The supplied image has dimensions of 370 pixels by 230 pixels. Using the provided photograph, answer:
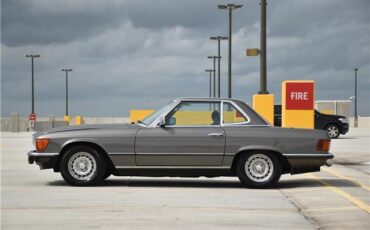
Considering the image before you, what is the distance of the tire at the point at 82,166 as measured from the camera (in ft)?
36.9

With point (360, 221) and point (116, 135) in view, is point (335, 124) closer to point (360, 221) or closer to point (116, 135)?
point (116, 135)

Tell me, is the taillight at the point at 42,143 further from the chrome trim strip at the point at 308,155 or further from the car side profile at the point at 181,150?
the chrome trim strip at the point at 308,155

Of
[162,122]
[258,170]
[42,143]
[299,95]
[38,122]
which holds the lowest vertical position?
[38,122]

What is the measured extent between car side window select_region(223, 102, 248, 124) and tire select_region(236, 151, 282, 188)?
2.00 ft

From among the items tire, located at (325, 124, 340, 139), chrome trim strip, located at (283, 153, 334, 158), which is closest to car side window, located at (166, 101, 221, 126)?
chrome trim strip, located at (283, 153, 334, 158)

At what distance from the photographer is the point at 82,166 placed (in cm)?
1131

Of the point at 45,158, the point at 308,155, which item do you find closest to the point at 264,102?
the point at 308,155

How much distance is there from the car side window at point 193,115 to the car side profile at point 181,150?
0.02 m

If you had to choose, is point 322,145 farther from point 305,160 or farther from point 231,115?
point 231,115

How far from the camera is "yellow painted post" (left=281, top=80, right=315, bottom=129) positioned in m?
21.2

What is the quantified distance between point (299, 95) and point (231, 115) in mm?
10224

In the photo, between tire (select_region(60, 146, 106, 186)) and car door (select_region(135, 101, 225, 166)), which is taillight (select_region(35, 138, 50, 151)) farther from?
car door (select_region(135, 101, 225, 166))

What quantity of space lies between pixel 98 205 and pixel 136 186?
2.50m

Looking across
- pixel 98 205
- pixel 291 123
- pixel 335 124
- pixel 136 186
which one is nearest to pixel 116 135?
pixel 136 186
